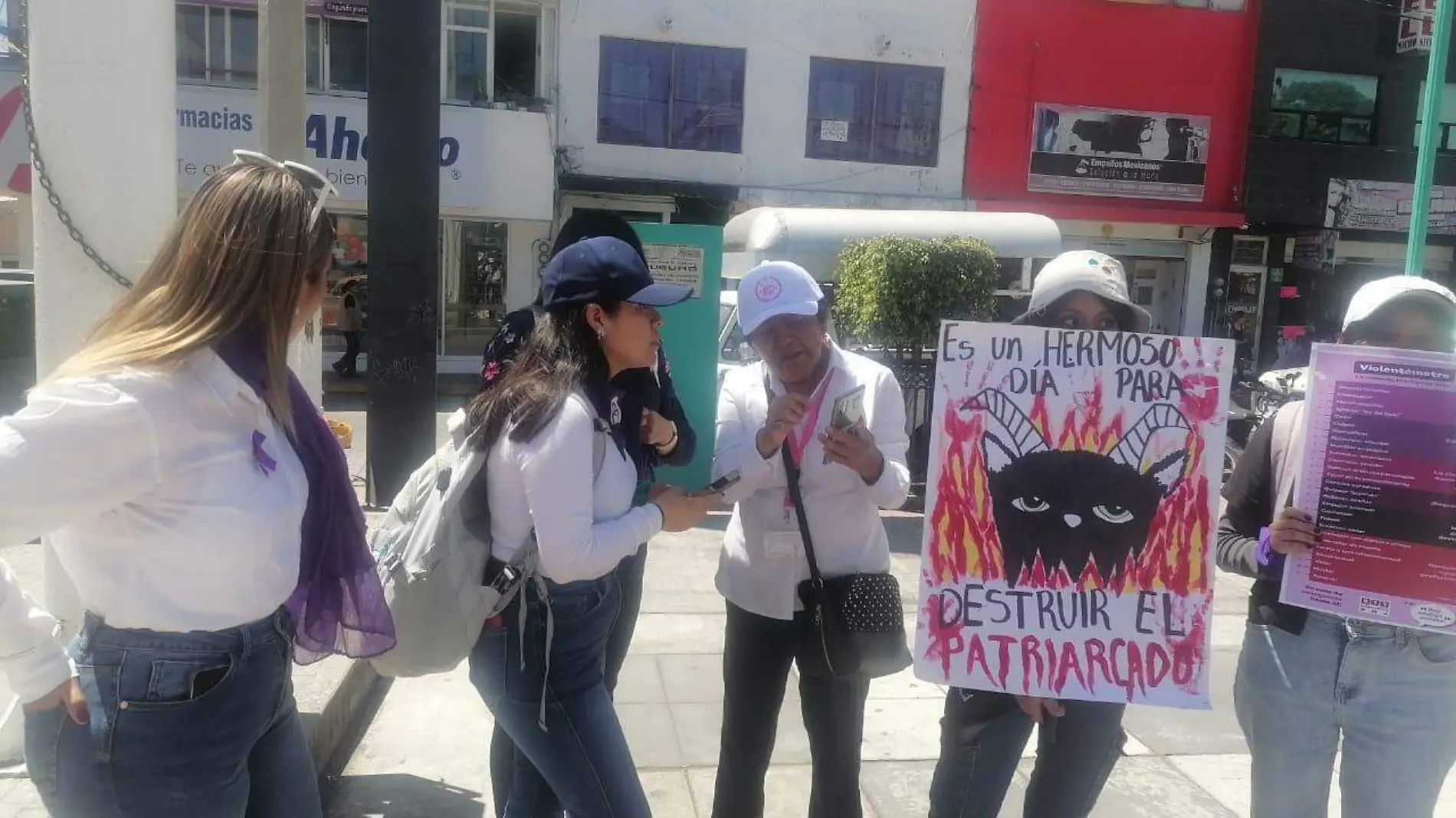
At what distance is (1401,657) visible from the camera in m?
2.27

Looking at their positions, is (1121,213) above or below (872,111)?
below

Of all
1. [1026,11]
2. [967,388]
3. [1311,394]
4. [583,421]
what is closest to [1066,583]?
[967,388]

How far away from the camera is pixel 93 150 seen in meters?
2.87

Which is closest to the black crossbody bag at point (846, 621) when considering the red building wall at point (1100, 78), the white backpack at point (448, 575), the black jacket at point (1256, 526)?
the white backpack at point (448, 575)

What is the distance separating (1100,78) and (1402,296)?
17.7 meters

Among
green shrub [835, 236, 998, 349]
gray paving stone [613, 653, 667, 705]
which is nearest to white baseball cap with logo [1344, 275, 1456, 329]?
gray paving stone [613, 653, 667, 705]

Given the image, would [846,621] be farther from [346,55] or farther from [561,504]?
[346,55]

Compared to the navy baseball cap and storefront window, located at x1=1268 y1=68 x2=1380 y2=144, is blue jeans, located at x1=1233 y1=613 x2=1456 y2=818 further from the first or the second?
storefront window, located at x1=1268 y1=68 x2=1380 y2=144

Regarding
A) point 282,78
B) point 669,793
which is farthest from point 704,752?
point 282,78

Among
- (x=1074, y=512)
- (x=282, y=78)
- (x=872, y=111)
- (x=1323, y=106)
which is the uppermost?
(x=1323, y=106)

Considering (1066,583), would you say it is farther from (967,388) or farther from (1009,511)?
(967,388)

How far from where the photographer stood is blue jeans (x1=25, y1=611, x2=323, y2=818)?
1.59 metres

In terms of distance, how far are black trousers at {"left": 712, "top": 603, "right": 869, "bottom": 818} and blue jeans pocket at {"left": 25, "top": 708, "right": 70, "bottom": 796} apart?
1542 millimetres

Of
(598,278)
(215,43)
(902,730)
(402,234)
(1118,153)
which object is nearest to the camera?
(598,278)
